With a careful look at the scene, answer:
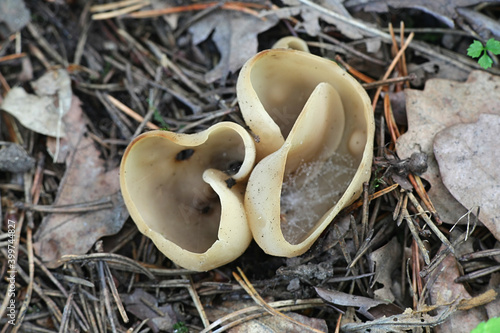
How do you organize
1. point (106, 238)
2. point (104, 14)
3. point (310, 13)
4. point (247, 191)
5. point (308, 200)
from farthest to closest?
point (104, 14)
point (310, 13)
point (106, 238)
point (308, 200)
point (247, 191)

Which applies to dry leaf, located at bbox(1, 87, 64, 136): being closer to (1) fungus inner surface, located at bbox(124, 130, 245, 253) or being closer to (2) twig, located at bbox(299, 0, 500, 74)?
(1) fungus inner surface, located at bbox(124, 130, 245, 253)

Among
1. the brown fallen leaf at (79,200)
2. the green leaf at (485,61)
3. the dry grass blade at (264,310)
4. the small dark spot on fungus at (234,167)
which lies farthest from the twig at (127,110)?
the green leaf at (485,61)

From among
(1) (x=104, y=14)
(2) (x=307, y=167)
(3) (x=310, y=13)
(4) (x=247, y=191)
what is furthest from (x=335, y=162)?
(1) (x=104, y=14)

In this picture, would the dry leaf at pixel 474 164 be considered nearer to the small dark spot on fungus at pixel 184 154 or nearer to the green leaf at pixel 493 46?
the green leaf at pixel 493 46

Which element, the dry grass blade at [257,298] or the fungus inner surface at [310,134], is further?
the fungus inner surface at [310,134]

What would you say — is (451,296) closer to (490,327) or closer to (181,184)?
(490,327)

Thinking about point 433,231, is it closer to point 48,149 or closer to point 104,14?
point 48,149
